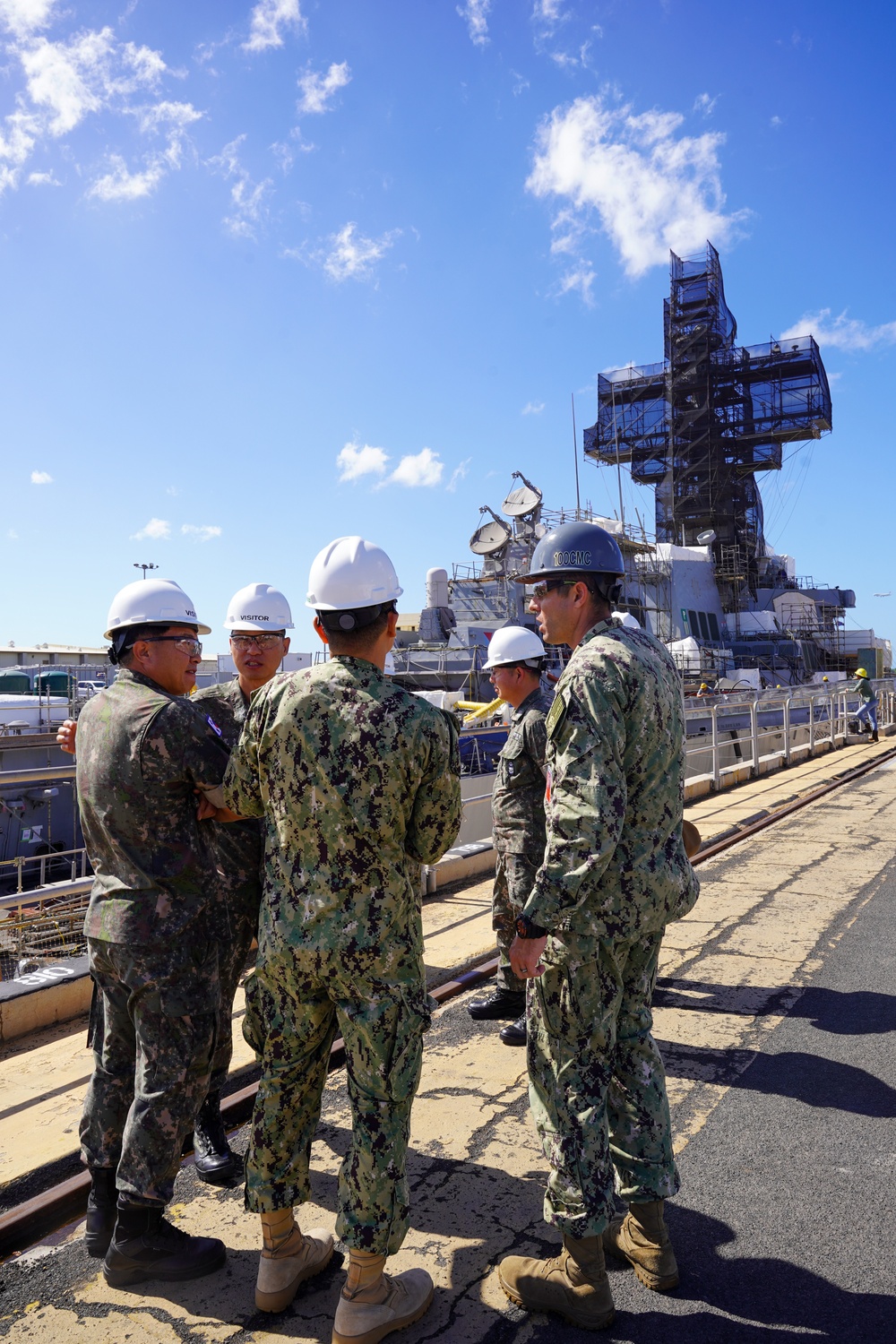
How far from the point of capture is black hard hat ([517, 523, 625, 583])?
2494mm

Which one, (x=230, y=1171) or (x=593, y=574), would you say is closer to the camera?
(x=593, y=574)

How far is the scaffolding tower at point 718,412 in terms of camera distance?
147 ft

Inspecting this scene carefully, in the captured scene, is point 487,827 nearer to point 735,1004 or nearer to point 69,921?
point 69,921

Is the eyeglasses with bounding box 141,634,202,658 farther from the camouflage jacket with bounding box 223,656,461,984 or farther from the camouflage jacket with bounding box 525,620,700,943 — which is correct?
the camouflage jacket with bounding box 525,620,700,943

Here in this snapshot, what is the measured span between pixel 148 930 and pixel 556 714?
1.27 meters

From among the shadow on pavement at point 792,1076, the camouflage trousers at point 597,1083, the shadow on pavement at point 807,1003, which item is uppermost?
the camouflage trousers at point 597,1083

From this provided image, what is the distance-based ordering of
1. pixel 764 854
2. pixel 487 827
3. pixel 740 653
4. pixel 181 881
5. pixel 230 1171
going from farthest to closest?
1. pixel 740 653
2. pixel 487 827
3. pixel 764 854
4. pixel 230 1171
5. pixel 181 881

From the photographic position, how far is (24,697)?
2022cm

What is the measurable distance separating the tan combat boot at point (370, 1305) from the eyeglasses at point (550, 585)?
5.81ft

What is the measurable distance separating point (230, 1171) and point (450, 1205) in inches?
29.8

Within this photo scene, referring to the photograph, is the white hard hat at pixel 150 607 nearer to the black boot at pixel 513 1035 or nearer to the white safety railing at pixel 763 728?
the black boot at pixel 513 1035

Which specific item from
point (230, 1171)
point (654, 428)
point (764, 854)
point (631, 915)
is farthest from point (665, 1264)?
point (654, 428)

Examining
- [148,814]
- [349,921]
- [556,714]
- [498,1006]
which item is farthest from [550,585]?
[498,1006]

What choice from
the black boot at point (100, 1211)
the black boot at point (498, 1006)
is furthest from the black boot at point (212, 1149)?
the black boot at point (498, 1006)
